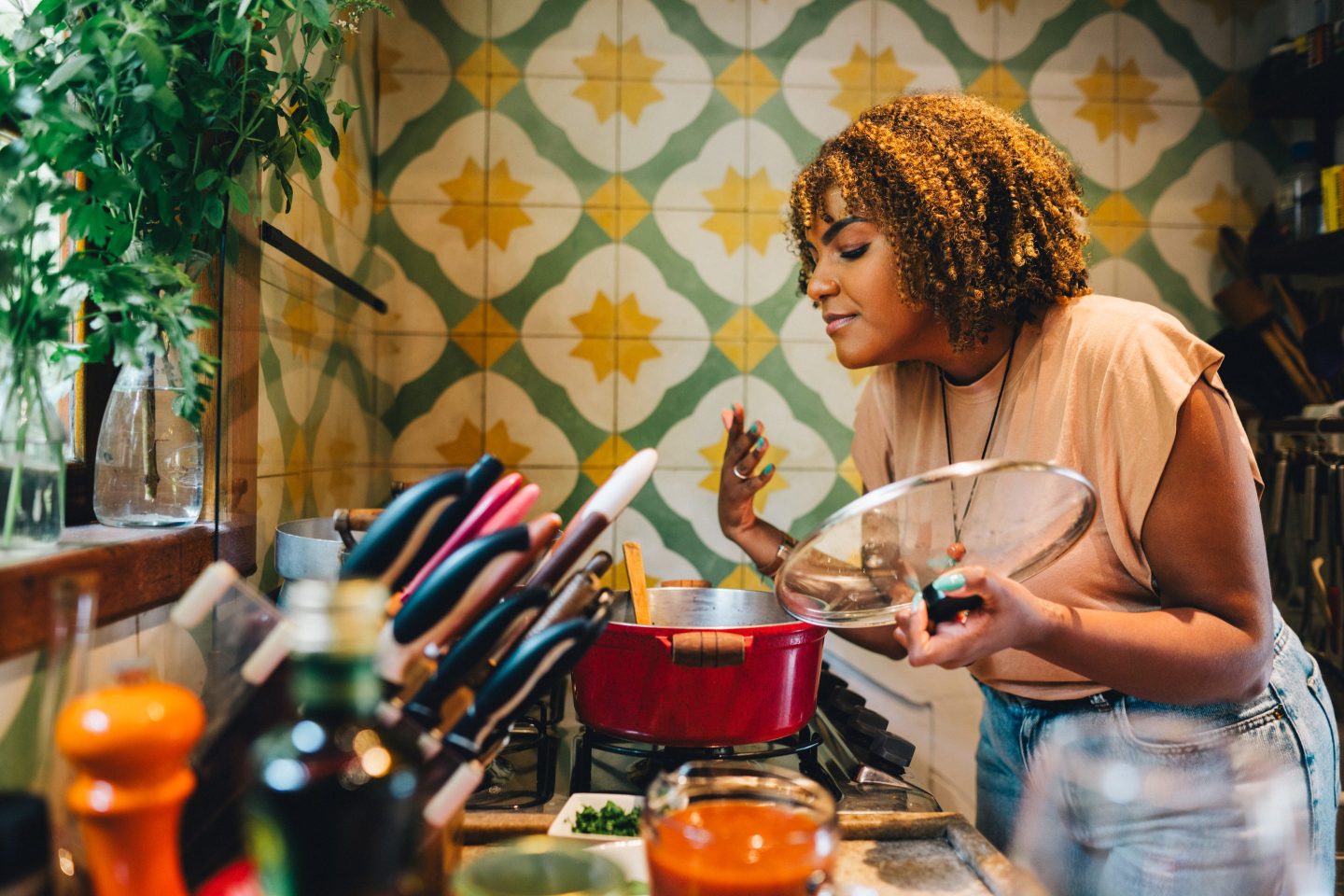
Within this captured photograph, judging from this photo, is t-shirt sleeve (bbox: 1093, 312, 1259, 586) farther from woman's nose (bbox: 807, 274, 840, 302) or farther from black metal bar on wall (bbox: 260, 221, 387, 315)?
black metal bar on wall (bbox: 260, 221, 387, 315)

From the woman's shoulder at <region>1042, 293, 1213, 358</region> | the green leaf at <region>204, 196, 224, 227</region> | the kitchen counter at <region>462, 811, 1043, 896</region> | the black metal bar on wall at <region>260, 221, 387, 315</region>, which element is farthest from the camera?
the black metal bar on wall at <region>260, 221, 387, 315</region>

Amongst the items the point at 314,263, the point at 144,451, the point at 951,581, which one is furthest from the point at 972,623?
the point at 314,263

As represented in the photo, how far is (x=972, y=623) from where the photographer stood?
76 cm

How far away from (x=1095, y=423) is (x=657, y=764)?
0.63 meters

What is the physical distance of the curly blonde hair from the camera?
105cm

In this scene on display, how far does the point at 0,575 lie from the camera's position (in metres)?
0.58

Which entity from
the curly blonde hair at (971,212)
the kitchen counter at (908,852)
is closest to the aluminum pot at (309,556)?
the kitchen counter at (908,852)

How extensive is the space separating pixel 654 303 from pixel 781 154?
0.44m

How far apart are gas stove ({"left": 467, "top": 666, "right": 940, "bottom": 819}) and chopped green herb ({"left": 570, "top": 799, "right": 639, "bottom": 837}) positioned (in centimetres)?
8

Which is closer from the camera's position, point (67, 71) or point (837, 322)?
point (67, 71)

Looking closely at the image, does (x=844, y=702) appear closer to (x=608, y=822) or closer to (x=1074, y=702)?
(x=1074, y=702)

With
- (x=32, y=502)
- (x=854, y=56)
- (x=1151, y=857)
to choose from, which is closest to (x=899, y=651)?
(x=1151, y=857)

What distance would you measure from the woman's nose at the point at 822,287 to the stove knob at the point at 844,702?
53cm

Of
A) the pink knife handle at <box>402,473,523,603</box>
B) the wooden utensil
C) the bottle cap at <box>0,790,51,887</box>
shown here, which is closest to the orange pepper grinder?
the bottle cap at <box>0,790,51,887</box>
